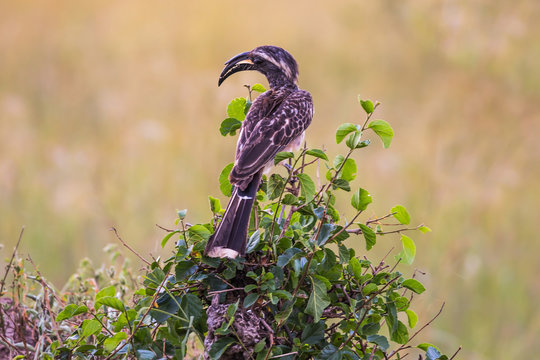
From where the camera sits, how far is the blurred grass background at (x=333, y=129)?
202 inches

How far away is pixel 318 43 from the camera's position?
6242mm

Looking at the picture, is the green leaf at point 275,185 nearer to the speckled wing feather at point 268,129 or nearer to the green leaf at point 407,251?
the speckled wing feather at point 268,129

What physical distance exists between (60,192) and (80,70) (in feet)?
4.64

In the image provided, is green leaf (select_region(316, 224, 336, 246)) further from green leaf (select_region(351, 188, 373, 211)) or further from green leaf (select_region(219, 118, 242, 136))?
green leaf (select_region(219, 118, 242, 136))

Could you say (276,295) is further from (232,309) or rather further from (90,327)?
(90,327)

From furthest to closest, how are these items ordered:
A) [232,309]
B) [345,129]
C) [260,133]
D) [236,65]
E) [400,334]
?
[236,65] < [260,133] < [400,334] < [345,129] < [232,309]

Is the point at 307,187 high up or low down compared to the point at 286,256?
up

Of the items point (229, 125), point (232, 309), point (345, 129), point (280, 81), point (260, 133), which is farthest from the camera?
point (280, 81)

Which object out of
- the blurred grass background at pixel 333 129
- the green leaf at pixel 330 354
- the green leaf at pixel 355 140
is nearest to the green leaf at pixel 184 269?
the green leaf at pixel 330 354

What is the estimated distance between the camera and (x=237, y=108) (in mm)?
2027

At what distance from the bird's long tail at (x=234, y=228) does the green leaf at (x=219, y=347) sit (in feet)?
0.64

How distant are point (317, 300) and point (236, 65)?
1.27m

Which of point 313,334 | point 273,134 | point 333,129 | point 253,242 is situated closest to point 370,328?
point 313,334

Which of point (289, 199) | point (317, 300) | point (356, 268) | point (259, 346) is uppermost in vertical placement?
point (289, 199)
